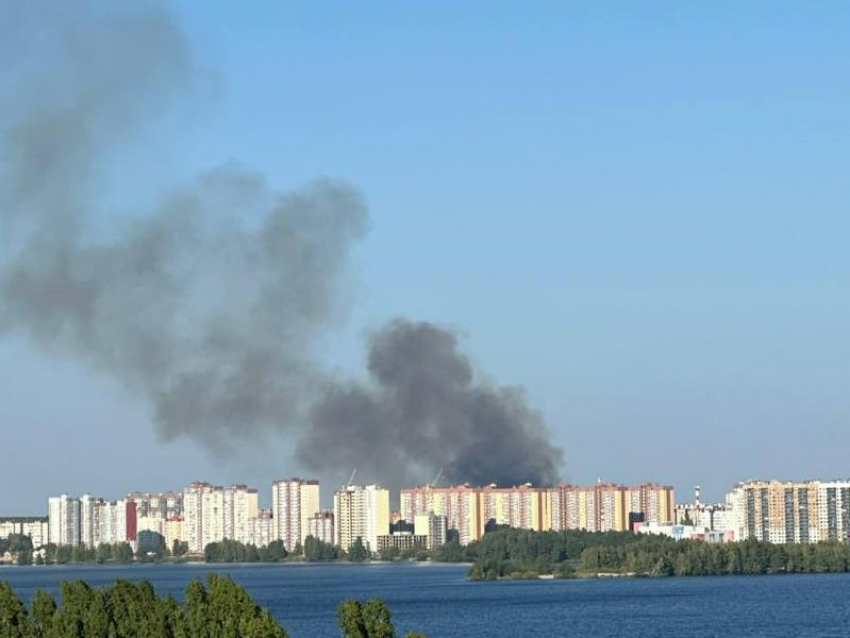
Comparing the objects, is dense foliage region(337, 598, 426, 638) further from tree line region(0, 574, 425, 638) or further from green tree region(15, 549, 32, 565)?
Answer: green tree region(15, 549, 32, 565)

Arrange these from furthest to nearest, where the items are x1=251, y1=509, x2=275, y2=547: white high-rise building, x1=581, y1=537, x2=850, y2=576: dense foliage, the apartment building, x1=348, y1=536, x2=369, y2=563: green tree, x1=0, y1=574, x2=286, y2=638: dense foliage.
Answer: x1=251, y1=509, x2=275, y2=547: white high-rise building, x1=348, y1=536, x2=369, y2=563: green tree, the apartment building, x1=581, y1=537, x2=850, y2=576: dense foliage, x1=0, y1=574, x2=286, y2=638: dense foliage

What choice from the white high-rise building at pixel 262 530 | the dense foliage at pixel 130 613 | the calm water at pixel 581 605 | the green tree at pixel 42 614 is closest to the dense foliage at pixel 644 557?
the calm water at pixel 581 605

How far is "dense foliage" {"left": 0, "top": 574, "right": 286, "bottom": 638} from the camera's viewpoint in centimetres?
1867

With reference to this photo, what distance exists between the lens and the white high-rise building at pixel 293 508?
101188 mm

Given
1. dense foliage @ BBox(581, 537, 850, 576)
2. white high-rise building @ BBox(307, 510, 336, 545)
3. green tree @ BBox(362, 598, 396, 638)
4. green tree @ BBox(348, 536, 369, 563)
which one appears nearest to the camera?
green tree @ BBox(362, 598, 396, 638)

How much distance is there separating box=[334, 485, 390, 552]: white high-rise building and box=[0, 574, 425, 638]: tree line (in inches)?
2851

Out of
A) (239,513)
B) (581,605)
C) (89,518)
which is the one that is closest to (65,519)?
(89,518)

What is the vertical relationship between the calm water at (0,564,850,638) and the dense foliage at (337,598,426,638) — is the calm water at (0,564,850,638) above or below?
below

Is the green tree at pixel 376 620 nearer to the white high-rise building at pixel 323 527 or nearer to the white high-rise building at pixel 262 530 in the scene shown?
the white high-rise building at pixel 323 527

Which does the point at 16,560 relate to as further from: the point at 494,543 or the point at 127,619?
the point at 127,619

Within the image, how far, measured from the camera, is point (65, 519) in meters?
115

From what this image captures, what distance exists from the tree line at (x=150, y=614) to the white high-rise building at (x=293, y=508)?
7903 cm

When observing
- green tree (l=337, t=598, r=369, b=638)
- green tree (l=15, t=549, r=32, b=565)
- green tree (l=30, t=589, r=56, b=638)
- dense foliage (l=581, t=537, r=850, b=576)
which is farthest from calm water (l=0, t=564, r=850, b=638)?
green tree (l=15, t=549, r=32, b=565)

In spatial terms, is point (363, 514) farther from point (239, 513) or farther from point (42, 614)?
point (42, 614)
